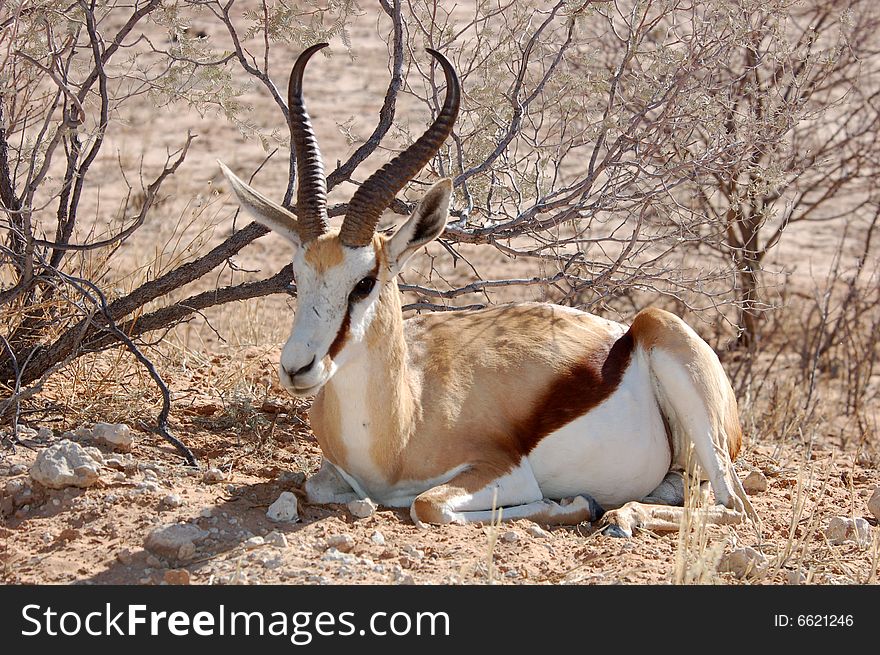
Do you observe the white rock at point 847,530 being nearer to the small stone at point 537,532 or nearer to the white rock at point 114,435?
the small stone at point 537,532

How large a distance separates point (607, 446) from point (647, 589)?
1665mm

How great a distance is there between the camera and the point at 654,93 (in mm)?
7773

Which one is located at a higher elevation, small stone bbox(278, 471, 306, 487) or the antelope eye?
the antelope eye

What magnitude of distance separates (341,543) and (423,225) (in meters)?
1.61

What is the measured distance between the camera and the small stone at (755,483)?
7219mm

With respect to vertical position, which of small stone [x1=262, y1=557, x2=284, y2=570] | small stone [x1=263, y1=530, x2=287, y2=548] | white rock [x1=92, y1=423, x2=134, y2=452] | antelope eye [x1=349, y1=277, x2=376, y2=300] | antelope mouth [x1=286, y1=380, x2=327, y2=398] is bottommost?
small stone [x1=262, y1=557, x2=284, y2=570]

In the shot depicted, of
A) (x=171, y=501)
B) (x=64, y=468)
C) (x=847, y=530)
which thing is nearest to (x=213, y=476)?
(x=171, y=501)

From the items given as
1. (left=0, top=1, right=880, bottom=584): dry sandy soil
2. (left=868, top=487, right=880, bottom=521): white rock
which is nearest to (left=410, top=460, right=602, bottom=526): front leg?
(left=0, top=1, right=880, bottom=584): dry sandy soil

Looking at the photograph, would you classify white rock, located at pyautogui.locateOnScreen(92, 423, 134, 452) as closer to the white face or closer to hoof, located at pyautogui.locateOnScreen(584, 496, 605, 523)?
the white face

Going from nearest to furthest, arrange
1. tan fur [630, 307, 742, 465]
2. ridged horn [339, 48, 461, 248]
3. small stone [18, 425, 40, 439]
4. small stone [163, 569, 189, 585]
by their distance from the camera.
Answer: small stone [163, 569, 189, 585] → ridged horn [339, 48, 461, 248] → small stone [18, 425, 40, 439] → tan fur [630, 307, 742, 465]

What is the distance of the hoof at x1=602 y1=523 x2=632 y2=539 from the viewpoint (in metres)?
6.02

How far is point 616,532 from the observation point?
6.04 metres

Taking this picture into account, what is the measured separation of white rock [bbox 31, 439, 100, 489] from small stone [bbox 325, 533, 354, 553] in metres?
1.32

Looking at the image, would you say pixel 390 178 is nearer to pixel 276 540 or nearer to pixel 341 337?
pixel 341 337
